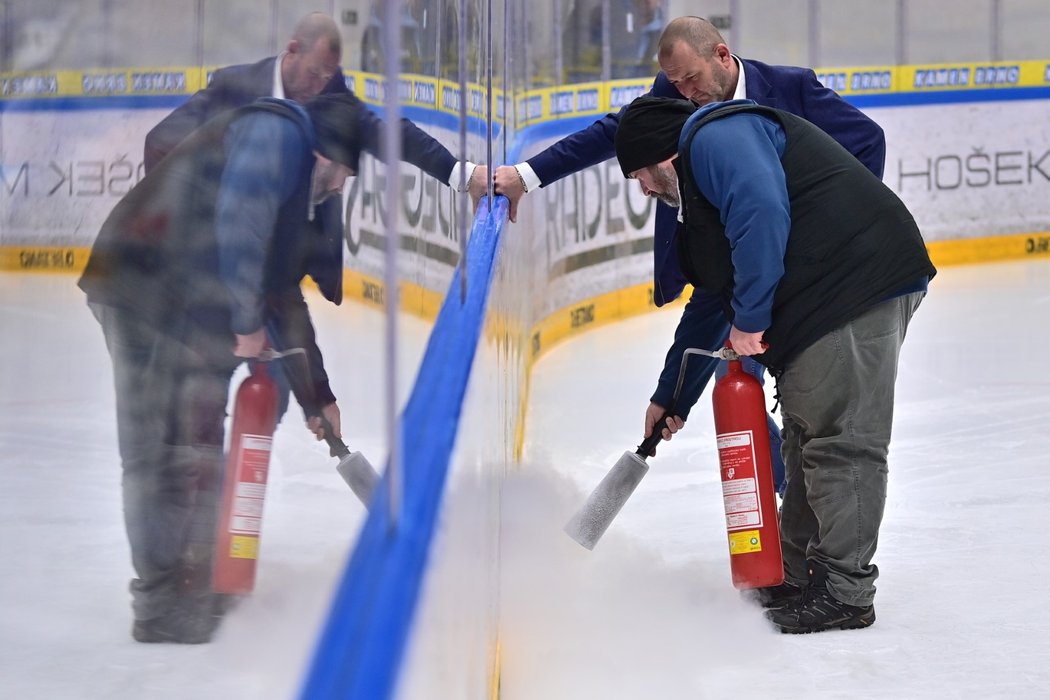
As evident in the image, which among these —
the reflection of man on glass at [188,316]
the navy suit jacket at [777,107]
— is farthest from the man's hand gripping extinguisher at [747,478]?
the reflection of man on glass at [188,316]

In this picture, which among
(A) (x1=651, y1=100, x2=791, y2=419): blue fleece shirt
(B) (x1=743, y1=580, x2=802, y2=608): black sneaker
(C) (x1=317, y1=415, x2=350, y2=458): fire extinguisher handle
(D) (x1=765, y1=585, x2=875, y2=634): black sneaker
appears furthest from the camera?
(B) (x1=743, y1=580, x2=802, y2=608): black sneaker

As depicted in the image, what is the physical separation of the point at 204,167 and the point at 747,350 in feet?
6.04

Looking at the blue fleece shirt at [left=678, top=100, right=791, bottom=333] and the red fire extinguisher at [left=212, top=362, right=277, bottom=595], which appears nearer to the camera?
the red fire extinguisher at [left=212, top=362, right=277, bottom=595]

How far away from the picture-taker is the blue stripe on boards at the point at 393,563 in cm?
50

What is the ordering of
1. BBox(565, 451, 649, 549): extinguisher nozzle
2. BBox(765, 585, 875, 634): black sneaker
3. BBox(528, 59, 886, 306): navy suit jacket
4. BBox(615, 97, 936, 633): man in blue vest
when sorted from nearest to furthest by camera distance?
BBox(615, 97, 936, 633): man in blue vest → BBox(765, 585, 875, 634): black sneaker → BBox(565, 451, 649, 549): extinguisher nozzle → BBox(528, 59, 886, 306): navy suit jacket

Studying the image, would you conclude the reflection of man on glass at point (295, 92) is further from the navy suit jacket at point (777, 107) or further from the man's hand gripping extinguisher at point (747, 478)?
the navy suit jacket at point (777, 107)

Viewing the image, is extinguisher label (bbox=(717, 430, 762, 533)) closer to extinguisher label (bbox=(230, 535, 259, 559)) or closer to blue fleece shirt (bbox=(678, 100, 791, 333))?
blue fleece shirt (bbox=(678, 100, 791, 333))

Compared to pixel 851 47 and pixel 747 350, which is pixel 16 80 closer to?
pixel 747 350

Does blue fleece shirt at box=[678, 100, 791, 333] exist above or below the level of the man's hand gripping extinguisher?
above

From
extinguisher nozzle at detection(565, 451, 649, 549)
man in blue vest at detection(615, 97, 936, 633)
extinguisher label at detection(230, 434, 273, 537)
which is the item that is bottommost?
extinguisher nozzle at detection(565, 451, 649, 549)

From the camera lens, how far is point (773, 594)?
2.49m

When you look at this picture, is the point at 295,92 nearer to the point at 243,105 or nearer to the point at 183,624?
the point at 243,105

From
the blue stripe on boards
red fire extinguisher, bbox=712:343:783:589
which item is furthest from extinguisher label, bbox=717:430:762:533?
the blue stripe on boards

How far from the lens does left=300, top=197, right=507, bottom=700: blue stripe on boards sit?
0.50m
